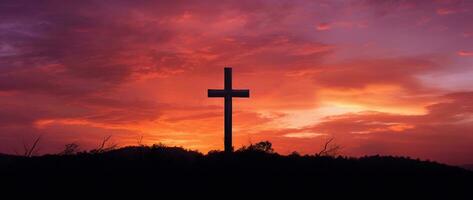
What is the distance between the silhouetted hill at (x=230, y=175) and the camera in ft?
55.6

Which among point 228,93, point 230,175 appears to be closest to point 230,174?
point 230,175

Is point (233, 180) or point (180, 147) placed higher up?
point (180, 147)

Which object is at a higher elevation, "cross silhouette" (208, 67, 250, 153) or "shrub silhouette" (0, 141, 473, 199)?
"cross silhouette" (208, 67, 250, 153)

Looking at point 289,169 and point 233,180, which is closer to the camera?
point 233,180

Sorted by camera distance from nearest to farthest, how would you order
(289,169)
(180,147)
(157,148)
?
(289,169)
(157,148)
(180,147)

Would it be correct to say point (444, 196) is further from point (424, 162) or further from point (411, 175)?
point (424, 162)

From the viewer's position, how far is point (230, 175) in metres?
17.9

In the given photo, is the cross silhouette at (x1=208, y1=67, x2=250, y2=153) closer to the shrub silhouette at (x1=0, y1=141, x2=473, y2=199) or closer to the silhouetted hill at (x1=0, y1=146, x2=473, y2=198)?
the shrub silhouette at (x1=0, y1=141, x2=473, y2=199)

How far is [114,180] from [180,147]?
24.6 ft

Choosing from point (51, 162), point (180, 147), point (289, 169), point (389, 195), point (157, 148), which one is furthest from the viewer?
point (180, 147)

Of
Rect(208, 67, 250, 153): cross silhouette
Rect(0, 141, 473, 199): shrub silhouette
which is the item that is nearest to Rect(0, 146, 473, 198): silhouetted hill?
Rect(0, 141, 473, 199): shrub silhouette

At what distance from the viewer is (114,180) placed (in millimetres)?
17422

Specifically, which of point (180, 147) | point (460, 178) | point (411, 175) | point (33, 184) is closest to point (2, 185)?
point (33, 184)

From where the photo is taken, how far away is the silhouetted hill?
1695 cm
